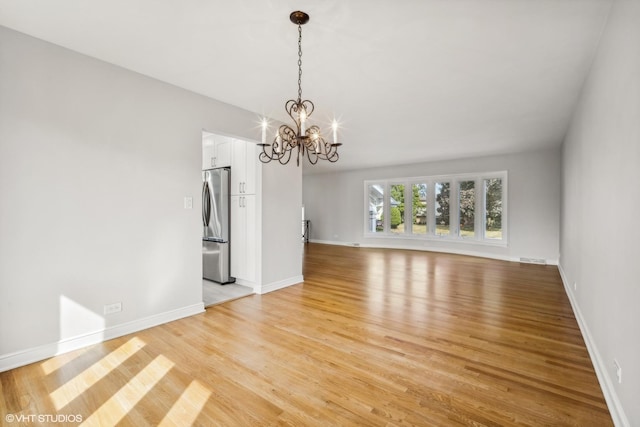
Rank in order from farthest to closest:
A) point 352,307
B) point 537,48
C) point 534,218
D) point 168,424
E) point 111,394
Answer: point 534,218, point 352,307, point 537,48, point 111,394, point 168,424

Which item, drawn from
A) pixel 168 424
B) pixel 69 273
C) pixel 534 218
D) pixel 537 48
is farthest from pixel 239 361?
pixel 534 218

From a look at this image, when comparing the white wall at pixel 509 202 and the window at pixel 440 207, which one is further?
the window at pixel 440 207

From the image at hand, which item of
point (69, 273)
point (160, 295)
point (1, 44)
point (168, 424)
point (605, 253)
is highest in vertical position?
point (1, 44)

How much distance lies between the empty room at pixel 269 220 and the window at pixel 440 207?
10.9 ft

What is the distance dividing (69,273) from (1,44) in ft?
6.12

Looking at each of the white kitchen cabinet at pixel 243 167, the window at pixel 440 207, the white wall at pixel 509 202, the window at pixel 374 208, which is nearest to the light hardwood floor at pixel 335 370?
the white kitchen cabinet at pixel 243 167

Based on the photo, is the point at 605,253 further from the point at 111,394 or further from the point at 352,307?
the point at 111,394

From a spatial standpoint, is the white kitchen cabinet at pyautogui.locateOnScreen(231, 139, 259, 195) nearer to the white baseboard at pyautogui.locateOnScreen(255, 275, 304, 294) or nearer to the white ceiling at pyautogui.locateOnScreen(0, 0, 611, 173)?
the white ceiling at pyautogui.locateOnScreen(0, 0, 611, 173)

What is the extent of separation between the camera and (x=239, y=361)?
8.01 ft

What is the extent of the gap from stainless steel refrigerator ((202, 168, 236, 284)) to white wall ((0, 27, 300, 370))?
119cm

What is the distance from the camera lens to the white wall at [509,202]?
6.83 metres

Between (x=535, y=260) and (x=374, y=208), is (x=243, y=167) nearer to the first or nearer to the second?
(x=374, y=208)

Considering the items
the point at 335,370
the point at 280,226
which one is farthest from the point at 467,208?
the point at 335,370

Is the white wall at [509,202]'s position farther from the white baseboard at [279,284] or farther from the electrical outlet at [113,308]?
the electrical outlet at [113,308]
